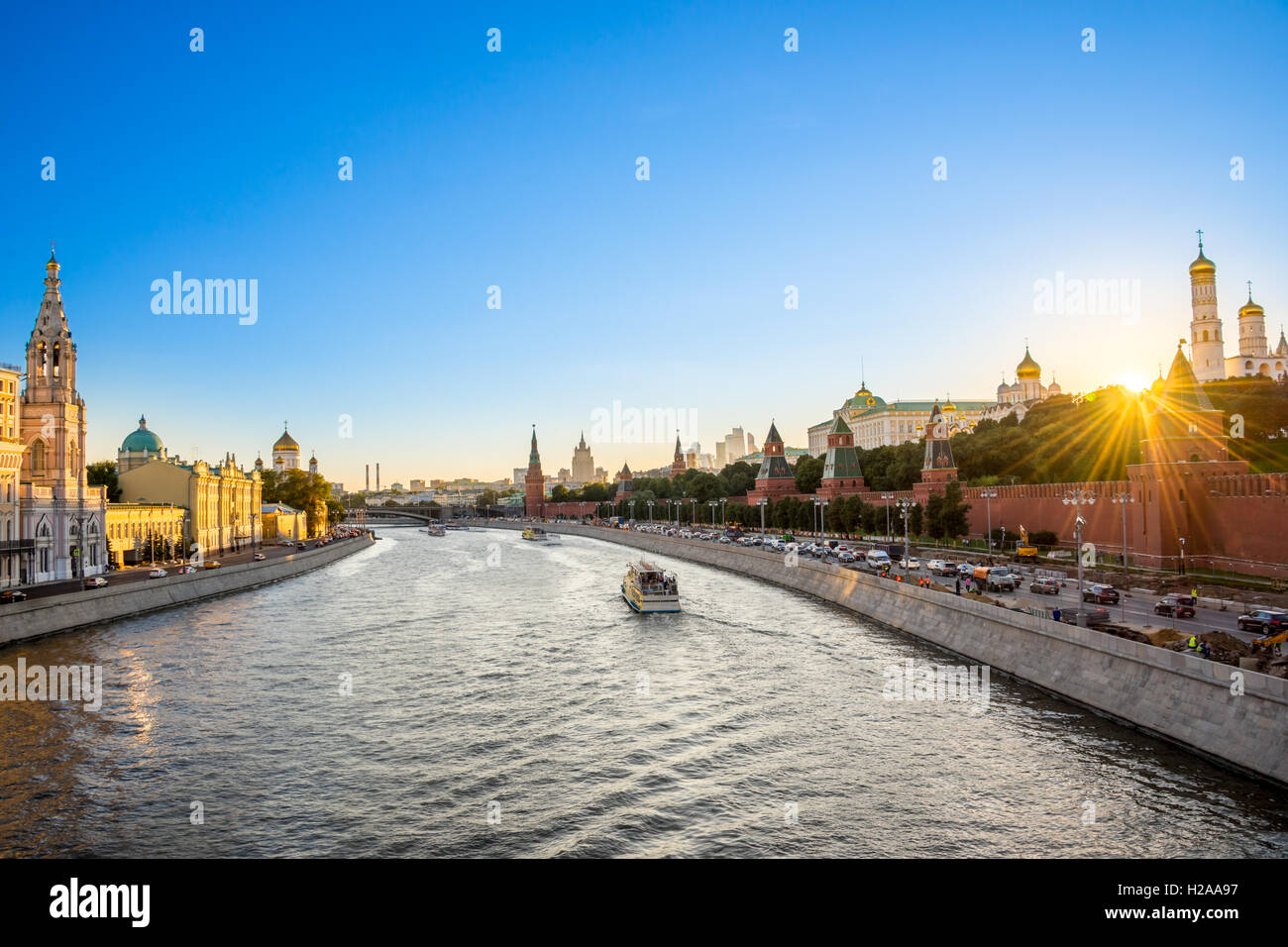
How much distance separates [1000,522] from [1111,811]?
149 ft

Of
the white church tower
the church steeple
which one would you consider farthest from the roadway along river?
the white church tower

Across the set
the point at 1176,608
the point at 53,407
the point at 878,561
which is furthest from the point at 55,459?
the point at 1176,608

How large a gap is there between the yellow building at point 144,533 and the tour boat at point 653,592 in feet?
113

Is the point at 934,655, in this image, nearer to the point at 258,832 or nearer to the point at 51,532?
the point at 258,832

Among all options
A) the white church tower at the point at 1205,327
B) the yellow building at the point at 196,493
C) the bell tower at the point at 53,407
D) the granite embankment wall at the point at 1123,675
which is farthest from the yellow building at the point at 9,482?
the white church tower at the point at 1205,327

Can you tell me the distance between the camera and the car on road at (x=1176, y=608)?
2581cm

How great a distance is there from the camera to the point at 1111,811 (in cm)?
1485

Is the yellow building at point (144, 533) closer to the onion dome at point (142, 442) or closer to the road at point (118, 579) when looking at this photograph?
the road at point (118, 579)

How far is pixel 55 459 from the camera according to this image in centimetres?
4644

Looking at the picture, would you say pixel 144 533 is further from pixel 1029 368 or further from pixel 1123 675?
pixel 1029 368

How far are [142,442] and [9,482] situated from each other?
48472 mm

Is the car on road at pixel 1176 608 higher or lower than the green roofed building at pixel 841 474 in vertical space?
lower

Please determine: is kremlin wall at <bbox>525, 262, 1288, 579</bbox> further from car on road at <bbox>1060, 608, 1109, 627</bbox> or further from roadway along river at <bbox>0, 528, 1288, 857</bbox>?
roadway along river at <bbox>0, 528, 1288, 857</bbox>

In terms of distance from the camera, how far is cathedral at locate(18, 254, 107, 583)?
144 feet
